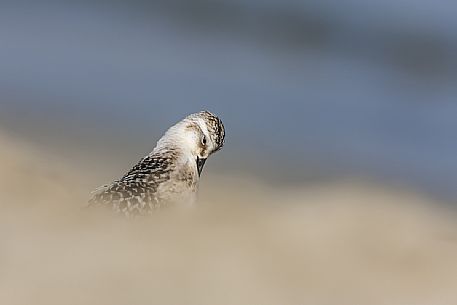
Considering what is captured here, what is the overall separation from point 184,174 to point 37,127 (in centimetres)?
479

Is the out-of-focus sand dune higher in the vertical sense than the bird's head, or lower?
lower

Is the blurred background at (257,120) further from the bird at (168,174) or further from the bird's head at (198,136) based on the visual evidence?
the bird's head at (198,136)

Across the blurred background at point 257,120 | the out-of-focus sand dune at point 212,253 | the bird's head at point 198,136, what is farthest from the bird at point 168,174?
Result: the blurred background at point 257,120

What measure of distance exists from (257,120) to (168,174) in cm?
579

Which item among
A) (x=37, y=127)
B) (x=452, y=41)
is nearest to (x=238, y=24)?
(x=452, y=41)

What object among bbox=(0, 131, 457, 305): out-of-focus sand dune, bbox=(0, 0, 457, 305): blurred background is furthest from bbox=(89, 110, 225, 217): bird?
bbox=(0, 0, 457, 305): blurred background

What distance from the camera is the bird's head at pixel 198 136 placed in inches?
280

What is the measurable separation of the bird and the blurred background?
283 millimetres

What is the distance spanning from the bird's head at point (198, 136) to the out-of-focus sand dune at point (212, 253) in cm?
37

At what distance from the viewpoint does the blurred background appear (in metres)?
5.09

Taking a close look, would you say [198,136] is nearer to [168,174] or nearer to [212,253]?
[168,174]

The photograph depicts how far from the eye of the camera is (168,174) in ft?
21.1

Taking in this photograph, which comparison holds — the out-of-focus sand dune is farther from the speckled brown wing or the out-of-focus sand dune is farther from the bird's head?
the bird's head

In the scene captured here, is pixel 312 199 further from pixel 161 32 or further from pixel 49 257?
pixel 161 32
